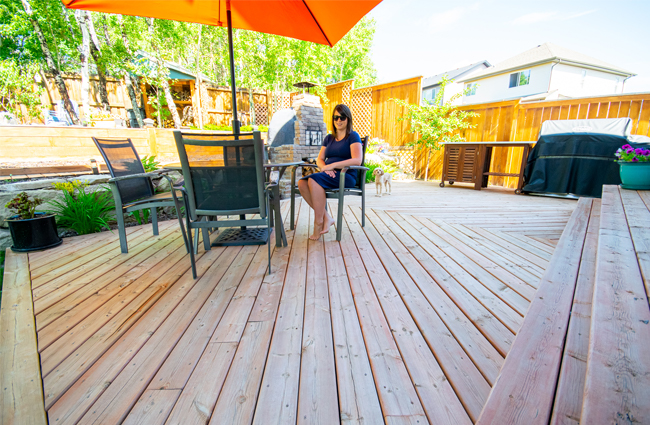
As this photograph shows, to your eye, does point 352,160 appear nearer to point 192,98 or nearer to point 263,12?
point 263,12

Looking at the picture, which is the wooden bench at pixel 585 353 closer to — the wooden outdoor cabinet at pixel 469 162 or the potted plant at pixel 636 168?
the potted plant at pixel 636 168

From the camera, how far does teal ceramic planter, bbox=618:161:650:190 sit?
9.24 ft

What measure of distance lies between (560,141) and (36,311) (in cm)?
608

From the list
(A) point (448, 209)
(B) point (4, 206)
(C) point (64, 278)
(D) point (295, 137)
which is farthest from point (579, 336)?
(D) point (295, 137)

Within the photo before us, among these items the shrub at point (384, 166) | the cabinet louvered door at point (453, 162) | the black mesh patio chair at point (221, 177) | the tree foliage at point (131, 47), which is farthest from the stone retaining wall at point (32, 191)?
the tree foliage at point (131, 47)

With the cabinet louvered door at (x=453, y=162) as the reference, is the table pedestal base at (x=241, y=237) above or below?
below

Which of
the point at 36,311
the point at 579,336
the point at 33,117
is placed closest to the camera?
the point at 579,336

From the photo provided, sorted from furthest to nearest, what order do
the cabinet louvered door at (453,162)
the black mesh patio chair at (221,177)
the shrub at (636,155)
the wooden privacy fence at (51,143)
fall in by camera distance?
the cabinet louvered door at (453,162) → the wooden privacy fence at (51,143) → the shrub at (636,155) → the black mesh patio chair at (221,177)

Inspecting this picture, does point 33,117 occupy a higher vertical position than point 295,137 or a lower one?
higher

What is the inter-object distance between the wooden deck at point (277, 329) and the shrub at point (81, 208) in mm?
448

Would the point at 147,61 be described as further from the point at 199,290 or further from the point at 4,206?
the point at 199,290

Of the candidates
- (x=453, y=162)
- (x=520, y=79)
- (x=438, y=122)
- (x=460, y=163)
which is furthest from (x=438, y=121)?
(x=520, y=79)

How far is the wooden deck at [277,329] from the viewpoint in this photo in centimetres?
88

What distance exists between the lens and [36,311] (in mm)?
1402
